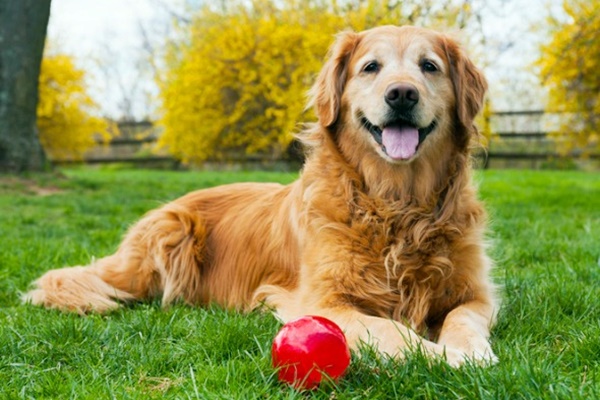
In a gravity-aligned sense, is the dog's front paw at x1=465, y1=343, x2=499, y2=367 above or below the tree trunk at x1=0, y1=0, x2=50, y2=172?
below

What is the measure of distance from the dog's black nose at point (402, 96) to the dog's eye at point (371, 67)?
1.25ft

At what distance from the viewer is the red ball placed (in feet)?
7.19

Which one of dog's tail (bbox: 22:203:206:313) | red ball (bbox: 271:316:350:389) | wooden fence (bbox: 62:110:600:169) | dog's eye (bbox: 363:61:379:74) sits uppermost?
dog's eye (bbox: 363:61:379:74)

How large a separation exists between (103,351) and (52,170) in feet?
31.0

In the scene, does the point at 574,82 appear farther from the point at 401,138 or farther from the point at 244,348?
the point at 244,348

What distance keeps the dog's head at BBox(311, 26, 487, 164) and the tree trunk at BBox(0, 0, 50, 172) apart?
8.13 meters

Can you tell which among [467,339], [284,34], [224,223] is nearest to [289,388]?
[467,339]

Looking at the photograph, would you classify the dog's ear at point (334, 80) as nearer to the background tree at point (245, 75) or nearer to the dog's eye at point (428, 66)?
the dog's eye at point (428, 66)

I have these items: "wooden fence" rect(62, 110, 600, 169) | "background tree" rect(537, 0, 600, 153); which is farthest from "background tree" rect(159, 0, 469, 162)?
"background tree" rect(537, 0, 600, 153)

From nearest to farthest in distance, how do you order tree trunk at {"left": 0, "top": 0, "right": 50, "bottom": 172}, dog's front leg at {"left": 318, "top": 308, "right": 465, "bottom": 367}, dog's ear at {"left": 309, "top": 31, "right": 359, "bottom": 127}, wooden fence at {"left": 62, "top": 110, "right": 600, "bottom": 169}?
dog's front leg at {"left": 318, "top": 308, "right": 465, "bottom": 367} → dog's ear at {"left": 309, "top": 31, "right": 359, "bottom": 127} → tree trunk at {"left": 0, "top": 0, "right": 50, "bottom": 172} → wooden fence at {"left": 62, "top": 110, "right": 600, "bottom": 169}

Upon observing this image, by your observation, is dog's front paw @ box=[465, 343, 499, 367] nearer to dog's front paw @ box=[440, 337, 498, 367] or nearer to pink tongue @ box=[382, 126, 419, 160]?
dog's front paw @ box=[440, 337, 498, 367]

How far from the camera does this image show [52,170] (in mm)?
11422

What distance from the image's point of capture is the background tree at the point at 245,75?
56.5 ft

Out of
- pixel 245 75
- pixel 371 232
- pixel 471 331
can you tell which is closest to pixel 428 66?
pixel 371 232
